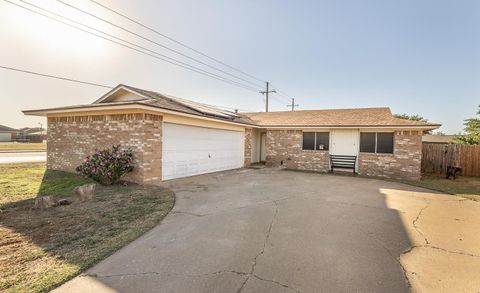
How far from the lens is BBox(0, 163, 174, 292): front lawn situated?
281cm

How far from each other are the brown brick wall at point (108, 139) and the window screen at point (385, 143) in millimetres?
10639

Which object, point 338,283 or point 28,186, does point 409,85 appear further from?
point 28,186

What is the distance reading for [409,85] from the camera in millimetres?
15477

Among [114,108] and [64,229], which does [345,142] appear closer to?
[114,108]

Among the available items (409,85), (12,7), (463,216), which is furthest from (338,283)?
(409,85)

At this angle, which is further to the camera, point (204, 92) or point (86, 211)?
point (204, 92)

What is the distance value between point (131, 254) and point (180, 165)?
21.0 ft

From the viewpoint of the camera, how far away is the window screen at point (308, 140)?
1340 centimetres

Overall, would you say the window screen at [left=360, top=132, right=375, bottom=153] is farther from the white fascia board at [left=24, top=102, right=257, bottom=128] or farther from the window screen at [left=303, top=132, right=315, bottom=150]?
the white fascia board at [left=24, top=102, right=257, bottom=128]

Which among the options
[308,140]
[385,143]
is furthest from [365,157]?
[308,140]

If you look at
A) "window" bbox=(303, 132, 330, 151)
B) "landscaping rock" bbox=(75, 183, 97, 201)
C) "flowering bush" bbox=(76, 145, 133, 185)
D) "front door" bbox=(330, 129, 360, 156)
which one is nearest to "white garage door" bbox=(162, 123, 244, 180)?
"flowering bush" bbox=(76, 145, 133, 185)

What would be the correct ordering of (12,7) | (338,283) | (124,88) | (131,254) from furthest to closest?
(124,88) < (12,7) < (131,254) < (338,283)

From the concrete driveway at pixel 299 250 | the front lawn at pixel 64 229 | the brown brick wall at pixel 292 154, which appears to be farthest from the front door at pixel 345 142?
the front lawn at pixel 64 229

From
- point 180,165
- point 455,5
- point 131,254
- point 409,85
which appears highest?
point 455,5
